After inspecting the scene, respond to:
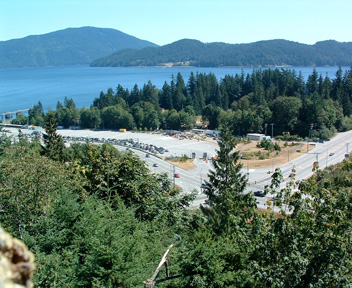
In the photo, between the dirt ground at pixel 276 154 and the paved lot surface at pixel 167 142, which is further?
the paved lot surface at pixel 167 142

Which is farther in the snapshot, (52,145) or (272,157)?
(272,157)

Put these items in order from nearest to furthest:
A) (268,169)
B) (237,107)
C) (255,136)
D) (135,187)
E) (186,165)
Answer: (135,187)
(268,169)
(186,165)
(255,136)
(237,107)

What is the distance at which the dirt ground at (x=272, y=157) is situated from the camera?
3316cm

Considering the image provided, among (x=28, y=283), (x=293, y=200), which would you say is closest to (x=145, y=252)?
(x=293, y=200)

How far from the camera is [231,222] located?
17.4ft

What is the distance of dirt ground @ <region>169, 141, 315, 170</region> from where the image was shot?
109 feet

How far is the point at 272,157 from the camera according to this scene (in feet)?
118

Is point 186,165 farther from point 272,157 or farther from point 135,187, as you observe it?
point 135,187

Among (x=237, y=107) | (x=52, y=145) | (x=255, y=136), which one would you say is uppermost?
(x=52, y=145)

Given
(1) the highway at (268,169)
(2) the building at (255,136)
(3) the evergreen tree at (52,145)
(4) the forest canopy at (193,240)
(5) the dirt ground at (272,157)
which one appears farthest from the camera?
(2) the building at (255,136)

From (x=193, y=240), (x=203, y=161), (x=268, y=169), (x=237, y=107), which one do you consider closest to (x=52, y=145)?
(x=193, y=240)

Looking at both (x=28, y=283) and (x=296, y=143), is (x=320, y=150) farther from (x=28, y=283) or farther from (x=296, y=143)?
(x=28, y=283)

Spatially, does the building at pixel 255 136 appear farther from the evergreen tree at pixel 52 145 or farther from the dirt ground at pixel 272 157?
the evergreen tree at pixel 52 145

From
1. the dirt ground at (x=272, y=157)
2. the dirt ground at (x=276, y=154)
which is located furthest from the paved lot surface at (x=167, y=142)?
the dirt ground at (x=276, y=154)
